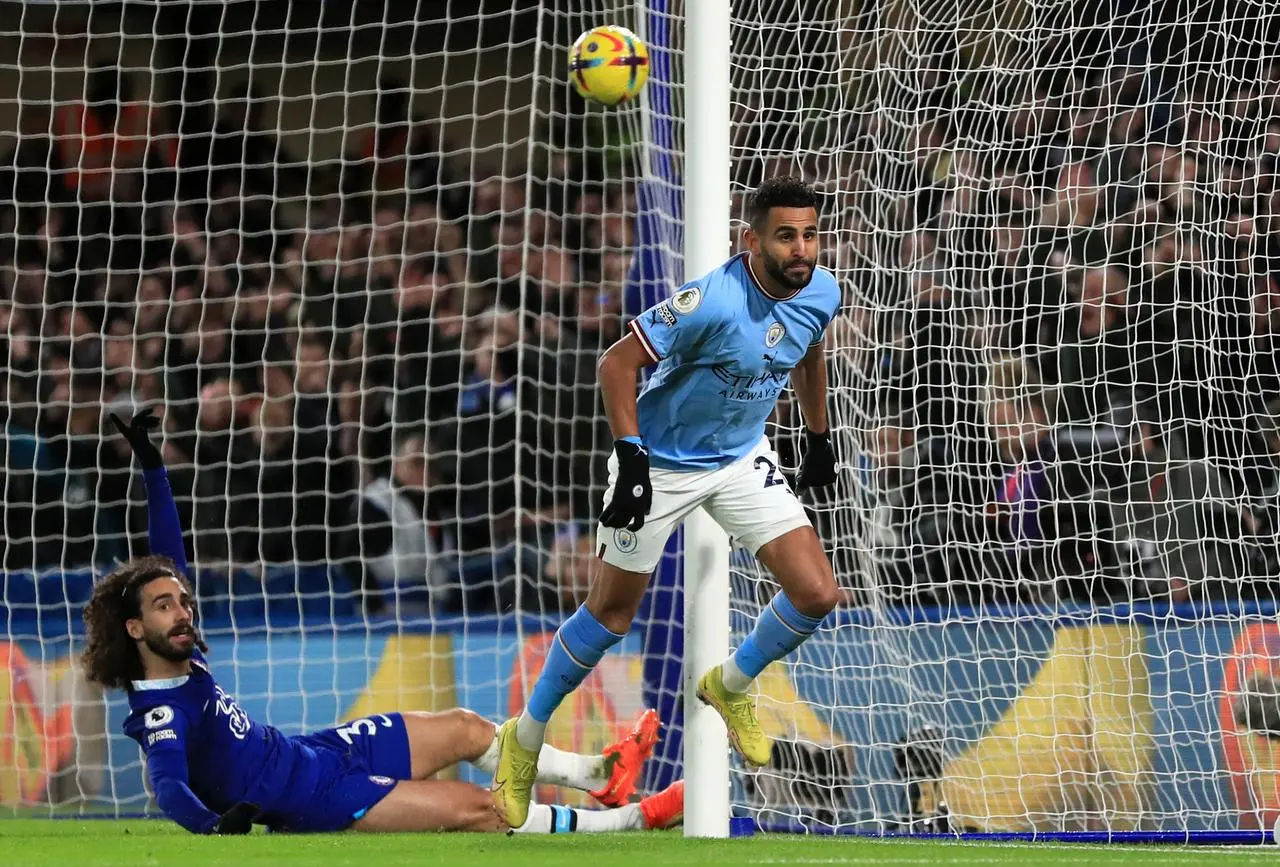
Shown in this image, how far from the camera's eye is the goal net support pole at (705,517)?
17.6 ft

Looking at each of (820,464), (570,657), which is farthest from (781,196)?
(570,657)

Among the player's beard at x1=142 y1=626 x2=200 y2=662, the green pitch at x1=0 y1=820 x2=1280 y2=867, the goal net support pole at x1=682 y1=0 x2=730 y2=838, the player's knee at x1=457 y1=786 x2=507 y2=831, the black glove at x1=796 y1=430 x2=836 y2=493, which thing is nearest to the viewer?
the green pitch at x1=0 y1=820 x2=1280 y2=867

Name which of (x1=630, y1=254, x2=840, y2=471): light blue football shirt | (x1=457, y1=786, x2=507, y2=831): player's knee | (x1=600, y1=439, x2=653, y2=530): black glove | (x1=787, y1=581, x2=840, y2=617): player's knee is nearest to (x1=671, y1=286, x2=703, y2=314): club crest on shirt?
(x1=630, y1=254, x2=840, y2=471): light blue football shirt

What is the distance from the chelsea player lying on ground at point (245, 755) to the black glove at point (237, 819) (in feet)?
0.81

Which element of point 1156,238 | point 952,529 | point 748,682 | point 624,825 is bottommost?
point 624,825

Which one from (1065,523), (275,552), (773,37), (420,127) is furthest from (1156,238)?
(420,127)

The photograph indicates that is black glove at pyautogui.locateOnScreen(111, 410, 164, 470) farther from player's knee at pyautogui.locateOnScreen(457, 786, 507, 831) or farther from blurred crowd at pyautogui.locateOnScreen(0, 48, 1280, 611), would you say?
blurred crowd at pyautogui.locateOnScreen(0, 48, 1280, 611)

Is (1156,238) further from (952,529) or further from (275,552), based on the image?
(275,552)

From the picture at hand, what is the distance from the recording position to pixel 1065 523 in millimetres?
7324

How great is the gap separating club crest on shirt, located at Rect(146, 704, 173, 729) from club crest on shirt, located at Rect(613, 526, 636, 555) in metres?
1.88

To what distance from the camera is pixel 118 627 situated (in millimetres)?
6227

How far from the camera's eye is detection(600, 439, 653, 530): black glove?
15.5 feet

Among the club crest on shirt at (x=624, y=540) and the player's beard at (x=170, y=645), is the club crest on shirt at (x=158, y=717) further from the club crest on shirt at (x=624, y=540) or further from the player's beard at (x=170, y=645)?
the club crest on shirt at (x=624, y=540)

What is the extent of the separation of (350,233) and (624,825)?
4930 mm
